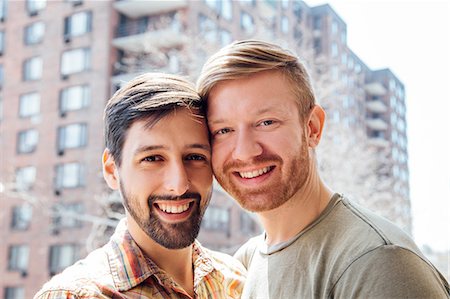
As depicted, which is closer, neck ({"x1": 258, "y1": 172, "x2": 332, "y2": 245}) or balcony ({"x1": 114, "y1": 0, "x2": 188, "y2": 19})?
neck ({"x1": 258, "y1": 172, "x2": 332, "y2": 245})

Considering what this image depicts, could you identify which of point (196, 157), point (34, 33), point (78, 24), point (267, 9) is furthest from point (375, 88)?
point (196, 157)

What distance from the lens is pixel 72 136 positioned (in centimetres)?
2006

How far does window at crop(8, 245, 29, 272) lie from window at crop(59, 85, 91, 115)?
536cm

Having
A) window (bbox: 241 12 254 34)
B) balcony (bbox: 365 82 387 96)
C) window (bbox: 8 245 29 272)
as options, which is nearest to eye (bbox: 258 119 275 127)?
window (bbox: 241 12 254 34)

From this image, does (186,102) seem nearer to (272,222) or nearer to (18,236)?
(272,222)

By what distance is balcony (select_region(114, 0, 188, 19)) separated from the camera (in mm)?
17933

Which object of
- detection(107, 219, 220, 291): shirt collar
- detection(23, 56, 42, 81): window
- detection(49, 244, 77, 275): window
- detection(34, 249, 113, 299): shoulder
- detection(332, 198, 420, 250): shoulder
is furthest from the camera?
detection(23, 56, 42, 81): window

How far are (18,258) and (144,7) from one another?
414 inches

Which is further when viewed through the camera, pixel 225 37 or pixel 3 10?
pixel 3 10

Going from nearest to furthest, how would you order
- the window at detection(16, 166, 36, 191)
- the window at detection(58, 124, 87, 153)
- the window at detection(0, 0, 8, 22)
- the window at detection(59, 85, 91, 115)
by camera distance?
1. the window at detection(58, 124, 87, 153)
2. the window at detection(59, 85, 91, 115)
3. the window at detection(16, 166, 36, 191)
4. the window at detection(0, 0, 8, 22)

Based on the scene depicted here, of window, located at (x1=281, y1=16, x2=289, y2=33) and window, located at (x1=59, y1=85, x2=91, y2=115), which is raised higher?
window, located at (x1=281, y1=16, x2=289, y2=33)

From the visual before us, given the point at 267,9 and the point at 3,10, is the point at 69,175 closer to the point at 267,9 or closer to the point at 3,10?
the point at 3,10

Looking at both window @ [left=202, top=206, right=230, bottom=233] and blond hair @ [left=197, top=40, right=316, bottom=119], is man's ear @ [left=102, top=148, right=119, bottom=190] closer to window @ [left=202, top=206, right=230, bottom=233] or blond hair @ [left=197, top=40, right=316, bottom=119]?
blond hair @ [left=197, top=40, right=316, bottom=119]

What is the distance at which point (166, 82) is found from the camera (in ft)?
6.93
